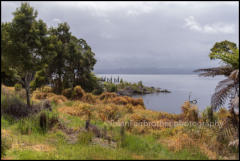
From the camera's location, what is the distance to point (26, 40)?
30.3ft

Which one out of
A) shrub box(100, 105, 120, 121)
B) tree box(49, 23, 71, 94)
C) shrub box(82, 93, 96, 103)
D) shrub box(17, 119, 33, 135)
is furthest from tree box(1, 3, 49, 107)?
tree box(49, 23, 71, 94)

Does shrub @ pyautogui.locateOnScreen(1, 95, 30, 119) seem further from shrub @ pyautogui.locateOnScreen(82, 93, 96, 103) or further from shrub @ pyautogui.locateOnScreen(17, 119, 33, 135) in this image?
shrub @ pyautogui.locateOnScreen(82, 93, 96, 103)

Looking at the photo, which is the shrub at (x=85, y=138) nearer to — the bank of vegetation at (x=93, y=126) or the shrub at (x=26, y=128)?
the bank of vegetation at (x=93, y=126)

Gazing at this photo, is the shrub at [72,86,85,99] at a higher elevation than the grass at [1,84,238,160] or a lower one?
higher

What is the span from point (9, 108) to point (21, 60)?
7.56ft

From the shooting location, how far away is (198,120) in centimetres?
905

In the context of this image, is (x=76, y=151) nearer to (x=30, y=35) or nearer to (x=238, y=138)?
(x=238, y=138)

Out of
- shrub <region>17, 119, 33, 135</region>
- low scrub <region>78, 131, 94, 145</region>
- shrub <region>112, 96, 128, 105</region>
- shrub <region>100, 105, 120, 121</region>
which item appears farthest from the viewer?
shrub <region>112, 96, 128, 105</region>

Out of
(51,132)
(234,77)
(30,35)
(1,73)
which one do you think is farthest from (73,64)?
(234,77)

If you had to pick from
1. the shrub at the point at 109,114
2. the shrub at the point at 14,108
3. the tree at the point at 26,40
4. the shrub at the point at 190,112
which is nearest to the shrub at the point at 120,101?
the shrub at the point at 109,114

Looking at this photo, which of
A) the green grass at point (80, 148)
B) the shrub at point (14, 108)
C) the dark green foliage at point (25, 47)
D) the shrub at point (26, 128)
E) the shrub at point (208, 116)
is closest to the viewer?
the green grass at point (80, 148)

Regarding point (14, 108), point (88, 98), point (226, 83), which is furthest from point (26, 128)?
point (88, 98)

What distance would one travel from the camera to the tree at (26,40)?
863 cm

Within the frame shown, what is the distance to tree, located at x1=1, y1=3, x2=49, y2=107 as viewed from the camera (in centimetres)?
863
